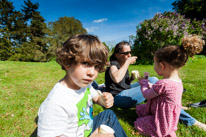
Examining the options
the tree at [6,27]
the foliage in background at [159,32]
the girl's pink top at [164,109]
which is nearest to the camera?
the girl's pink top at [164,109]

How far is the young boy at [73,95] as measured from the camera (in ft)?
3.52

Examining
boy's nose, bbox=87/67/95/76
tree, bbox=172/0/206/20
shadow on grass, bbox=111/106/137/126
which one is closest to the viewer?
boy's nose, bbox=87/67/95/76

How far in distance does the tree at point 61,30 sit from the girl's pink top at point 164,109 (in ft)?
A: 71.7

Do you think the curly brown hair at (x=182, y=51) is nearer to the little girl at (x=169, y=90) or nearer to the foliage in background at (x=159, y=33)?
the little girl at (x=169, y=90)

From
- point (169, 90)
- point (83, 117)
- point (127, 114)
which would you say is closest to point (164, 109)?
point (169, 90)

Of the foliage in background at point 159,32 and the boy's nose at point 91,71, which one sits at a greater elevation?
the foliage in background at point 159,32

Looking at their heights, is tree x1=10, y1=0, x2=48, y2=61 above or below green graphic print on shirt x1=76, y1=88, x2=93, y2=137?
above

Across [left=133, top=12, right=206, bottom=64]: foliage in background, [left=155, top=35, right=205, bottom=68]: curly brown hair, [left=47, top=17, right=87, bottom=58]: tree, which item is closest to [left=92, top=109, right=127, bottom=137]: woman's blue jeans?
[left=155, top=35, right=205, bottom=68]: curly brown hair

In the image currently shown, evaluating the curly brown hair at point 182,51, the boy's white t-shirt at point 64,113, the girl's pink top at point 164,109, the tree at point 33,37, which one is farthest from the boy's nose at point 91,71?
the tree at point 33,37

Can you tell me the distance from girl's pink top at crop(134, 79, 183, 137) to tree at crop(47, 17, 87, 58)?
21840 mm

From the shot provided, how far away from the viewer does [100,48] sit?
1.37 metres

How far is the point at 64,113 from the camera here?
1.16 meters

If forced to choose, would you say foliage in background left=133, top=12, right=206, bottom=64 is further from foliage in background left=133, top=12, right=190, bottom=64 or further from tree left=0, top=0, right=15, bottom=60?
tree left=0, top=0, right=15, bottom=60

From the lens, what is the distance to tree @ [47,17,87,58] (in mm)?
24156
